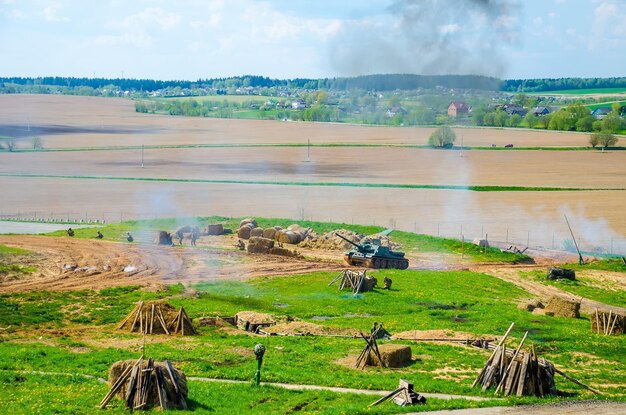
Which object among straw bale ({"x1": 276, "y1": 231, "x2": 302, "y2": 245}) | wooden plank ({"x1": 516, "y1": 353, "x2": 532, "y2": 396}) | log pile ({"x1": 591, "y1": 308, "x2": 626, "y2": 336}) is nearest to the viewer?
wooden plank ({"x1": 516, "y1": 353, "x2": 532, "y2": 396})

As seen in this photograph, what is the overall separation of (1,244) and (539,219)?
178ft

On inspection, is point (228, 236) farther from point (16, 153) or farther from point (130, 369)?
point (16, 153)

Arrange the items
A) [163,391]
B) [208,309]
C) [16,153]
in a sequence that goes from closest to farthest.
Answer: [163,391] < [208,309] < [16,153]

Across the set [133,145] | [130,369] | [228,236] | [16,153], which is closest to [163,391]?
[130,369]

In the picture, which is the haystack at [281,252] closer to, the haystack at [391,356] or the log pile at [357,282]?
the log pile at [357,282]

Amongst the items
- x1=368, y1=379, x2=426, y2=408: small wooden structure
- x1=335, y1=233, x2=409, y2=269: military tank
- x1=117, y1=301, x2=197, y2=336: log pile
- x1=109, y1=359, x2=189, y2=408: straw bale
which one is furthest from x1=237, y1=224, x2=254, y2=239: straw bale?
x1=368, y1=379, x2=426, y2=408: small wooden structure

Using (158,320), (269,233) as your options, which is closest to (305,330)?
(158,320)

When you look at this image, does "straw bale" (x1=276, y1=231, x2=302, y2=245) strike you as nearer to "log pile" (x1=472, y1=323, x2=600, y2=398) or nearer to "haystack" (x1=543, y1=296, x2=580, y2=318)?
"haystack" (x1=543, y1=296, x2=580, y2=318)

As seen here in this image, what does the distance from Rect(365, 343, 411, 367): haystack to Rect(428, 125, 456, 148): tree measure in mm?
133013

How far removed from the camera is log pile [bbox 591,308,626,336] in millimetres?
51031

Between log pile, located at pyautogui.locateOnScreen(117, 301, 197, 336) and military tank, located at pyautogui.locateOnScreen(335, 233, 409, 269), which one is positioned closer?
log pile, located at pyautogui.locateOnScreen(117, 301, 197, 336)

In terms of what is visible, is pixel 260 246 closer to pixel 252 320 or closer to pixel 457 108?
pixel 252 320

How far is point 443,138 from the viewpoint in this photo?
173 m

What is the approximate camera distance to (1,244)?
2724 inches
